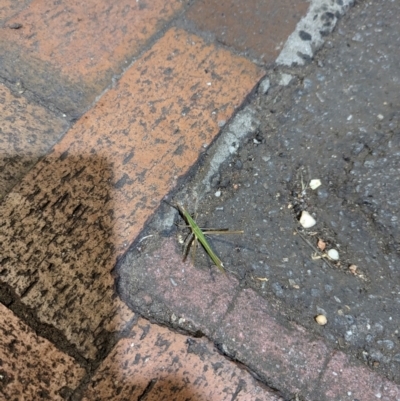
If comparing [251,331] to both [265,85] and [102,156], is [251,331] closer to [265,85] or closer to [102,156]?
[102,156]

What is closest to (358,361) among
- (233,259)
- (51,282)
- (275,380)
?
(275,380)

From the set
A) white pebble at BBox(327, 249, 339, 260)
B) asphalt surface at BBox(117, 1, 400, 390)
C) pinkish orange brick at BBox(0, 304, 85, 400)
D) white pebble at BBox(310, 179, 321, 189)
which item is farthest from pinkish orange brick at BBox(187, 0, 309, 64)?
pinkish orange brick at BBox(0, 304, 85, 400)

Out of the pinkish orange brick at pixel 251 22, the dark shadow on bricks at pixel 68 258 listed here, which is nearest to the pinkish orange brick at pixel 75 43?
the pinkish orange brick at pixel 251 22

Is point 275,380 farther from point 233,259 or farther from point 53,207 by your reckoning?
point 53,207

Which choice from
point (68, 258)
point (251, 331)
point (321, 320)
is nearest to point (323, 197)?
point (321, 320)

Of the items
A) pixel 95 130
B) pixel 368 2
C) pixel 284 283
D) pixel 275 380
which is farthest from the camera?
pixel 368 2

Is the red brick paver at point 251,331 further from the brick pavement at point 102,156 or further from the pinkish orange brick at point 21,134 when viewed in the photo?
the pinkish orange brick at point 21,134
